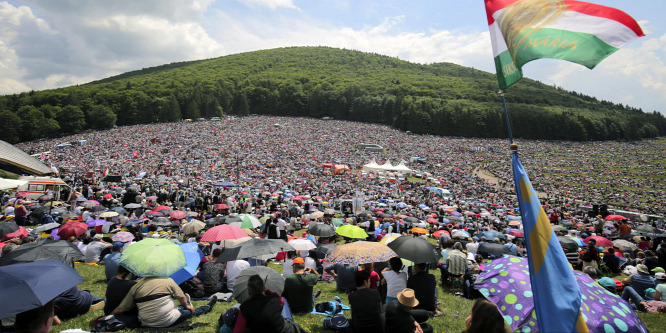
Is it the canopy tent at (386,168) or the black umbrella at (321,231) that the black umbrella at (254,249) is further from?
the canopy tent at (386,168)

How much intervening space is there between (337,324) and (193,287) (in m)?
2.93

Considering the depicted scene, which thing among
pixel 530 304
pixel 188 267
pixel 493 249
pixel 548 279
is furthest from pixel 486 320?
pixel 493 249

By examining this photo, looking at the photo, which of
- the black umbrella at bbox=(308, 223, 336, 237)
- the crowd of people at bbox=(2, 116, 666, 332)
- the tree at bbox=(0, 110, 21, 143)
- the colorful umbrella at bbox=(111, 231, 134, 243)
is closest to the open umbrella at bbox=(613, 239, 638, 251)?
the crowd of people at bbox=(2, 116, 666, 332)

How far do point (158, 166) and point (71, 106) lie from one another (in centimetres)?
4240

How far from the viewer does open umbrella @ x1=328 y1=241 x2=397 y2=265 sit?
540 centimetres

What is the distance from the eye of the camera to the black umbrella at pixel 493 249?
9.35 metres

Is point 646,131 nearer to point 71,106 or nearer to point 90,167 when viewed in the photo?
point 90,167

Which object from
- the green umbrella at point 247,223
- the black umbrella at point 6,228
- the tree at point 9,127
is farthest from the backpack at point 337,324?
the tree at point 9,127

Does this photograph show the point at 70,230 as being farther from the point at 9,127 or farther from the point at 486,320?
the point at 9,127

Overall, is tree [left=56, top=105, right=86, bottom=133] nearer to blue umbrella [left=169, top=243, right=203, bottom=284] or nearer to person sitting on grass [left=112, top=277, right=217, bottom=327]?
blue umbrella [left=169, top=243, right=203, bottom=284]

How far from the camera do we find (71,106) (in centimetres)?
5778

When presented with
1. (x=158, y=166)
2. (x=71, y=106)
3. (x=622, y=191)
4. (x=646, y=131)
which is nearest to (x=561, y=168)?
(x=622, y=191)

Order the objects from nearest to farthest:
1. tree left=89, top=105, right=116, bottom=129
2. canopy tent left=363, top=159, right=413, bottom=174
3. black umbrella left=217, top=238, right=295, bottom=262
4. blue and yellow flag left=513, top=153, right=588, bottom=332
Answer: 1. blue and yellow flag left=513, top=153, right=588, bottom=332
2. black umbrella left=217, top=238, right=295, bottom=262
3. canopy tent left=363, top=159, right=413, bottom=174
4. tree left=89, top=105, right=116, bottom=129

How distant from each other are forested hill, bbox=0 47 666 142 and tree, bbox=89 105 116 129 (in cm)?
15
